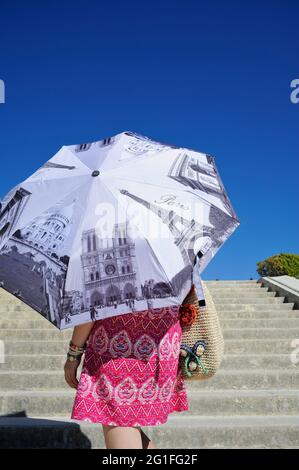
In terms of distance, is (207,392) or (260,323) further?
(260,323)

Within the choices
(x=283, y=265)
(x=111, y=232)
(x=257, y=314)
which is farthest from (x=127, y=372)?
(x=283, y=265)

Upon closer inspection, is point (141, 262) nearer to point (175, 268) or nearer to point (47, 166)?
point (175, 268)

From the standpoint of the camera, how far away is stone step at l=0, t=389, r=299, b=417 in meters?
4.35

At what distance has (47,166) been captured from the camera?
8.57 ft

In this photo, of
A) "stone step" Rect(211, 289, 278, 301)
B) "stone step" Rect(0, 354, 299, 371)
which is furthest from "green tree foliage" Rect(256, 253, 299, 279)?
"stone step" Rect(0, 354, 299, 371)

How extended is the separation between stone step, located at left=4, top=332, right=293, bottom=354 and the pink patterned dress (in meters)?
3.46

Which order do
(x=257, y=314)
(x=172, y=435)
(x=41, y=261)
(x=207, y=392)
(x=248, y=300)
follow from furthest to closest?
(x=248, y=300), (x=257, y=314), (x=207, y=392), (x=172, y=435), (x=41, y=261)

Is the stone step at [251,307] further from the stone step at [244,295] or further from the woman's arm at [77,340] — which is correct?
the woman's arm at [77,340]

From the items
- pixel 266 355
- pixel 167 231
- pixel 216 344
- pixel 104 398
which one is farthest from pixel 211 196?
pixel 266 355

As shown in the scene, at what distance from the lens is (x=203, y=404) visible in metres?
4.41

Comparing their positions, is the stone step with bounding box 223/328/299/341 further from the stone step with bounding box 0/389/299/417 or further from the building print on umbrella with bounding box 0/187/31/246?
the building print on umbrella with bounding box 0/187/31/246

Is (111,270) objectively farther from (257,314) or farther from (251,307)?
(251,307)

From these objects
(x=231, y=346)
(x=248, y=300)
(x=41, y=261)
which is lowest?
(x=41, y=261)

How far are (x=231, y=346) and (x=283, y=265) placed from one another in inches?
407
